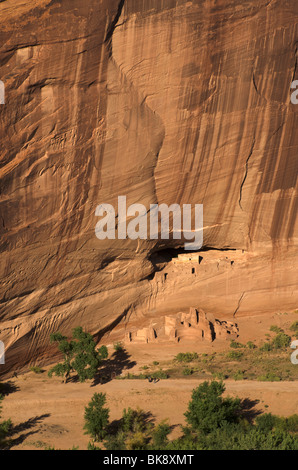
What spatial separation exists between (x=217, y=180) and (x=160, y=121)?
4.04m

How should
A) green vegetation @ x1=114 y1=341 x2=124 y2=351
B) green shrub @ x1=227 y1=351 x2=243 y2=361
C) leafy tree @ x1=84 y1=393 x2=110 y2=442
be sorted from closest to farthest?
1. leafy tree @ x1=84 y1=393 x2=110 y2=442
2. green shrub @ x1=227 y1=351 x2=243 y2=361
3. green vegetation @ x1=114 y1=341 x2=124 y2=351

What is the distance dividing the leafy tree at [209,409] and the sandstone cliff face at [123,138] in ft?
23.7

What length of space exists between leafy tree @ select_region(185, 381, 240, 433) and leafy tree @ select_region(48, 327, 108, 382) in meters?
4.94

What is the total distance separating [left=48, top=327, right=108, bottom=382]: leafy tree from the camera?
957 inches

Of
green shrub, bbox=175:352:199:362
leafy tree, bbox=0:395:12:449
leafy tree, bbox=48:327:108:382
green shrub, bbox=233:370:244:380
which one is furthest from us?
green shrub, bbox=175:352:199:362

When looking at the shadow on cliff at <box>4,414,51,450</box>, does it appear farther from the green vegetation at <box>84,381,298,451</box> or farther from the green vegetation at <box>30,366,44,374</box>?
the green vegetation at <box>30,366,44,374</box>

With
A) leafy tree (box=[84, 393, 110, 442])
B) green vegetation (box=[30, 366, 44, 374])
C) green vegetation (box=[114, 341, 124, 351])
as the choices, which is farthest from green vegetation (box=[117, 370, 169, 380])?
leafy tree (box=[84, 393, 110, 442])

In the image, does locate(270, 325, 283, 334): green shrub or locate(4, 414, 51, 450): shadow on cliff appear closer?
locate(4, 414, 51, 450): shadow on cliff

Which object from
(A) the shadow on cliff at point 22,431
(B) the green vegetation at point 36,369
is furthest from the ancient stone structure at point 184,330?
(A) the shadow on cliff at point 22,431

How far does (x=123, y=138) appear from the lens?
23.3 meters

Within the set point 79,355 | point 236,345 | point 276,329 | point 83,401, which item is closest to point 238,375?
point 236,345

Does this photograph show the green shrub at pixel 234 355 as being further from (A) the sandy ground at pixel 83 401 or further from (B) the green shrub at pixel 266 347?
(A) the sandy ground at pixel 83 401

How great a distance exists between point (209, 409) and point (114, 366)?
6591 mm

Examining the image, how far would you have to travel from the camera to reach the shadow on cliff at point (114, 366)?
25000 millimetres
